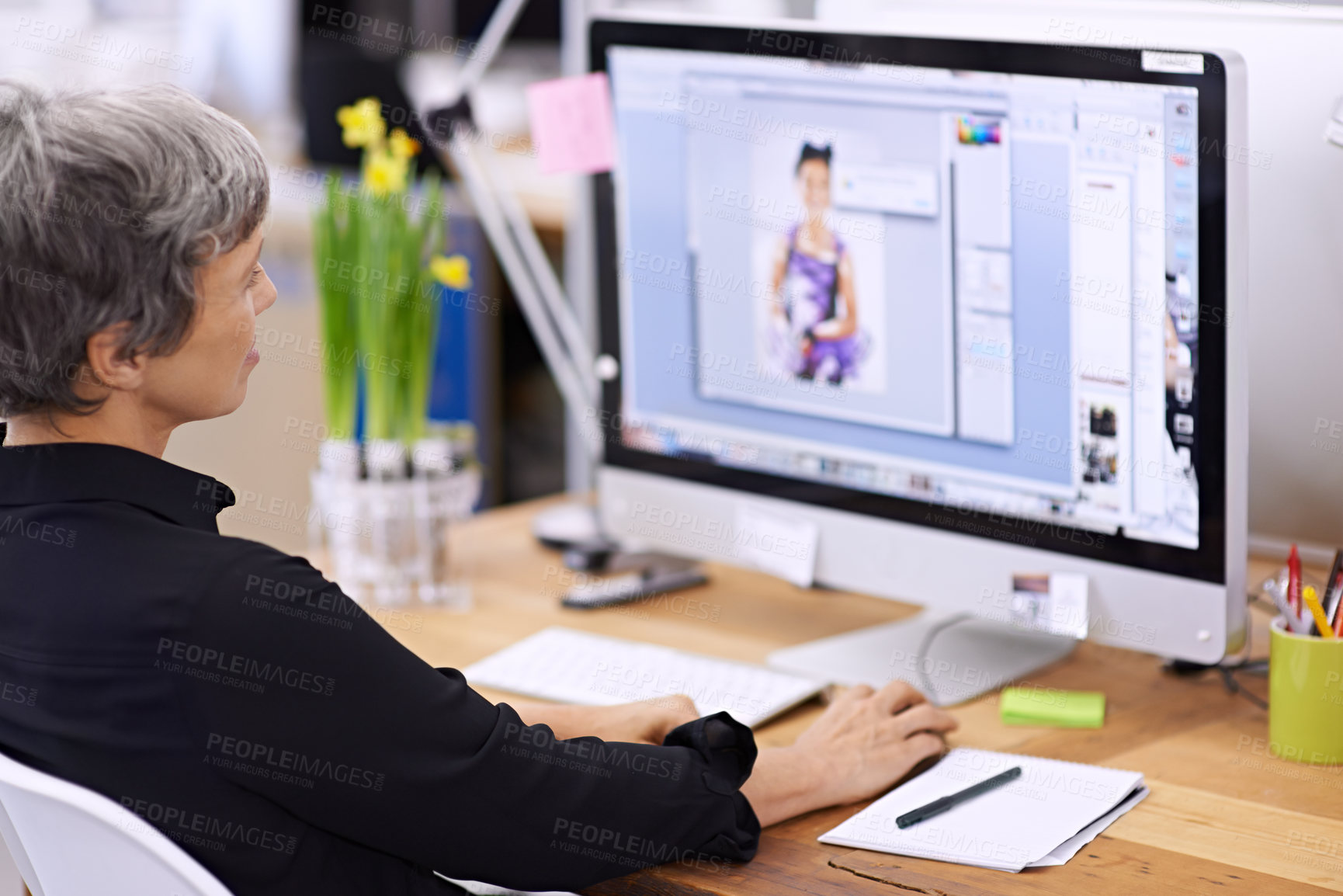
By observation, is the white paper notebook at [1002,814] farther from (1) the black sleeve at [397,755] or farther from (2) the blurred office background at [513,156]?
(2) the blurred office background at [513,156]

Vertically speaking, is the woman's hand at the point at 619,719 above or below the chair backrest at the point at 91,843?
below

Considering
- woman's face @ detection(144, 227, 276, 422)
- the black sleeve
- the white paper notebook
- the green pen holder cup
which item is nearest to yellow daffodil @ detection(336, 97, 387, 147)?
woman's face @ detection(144, 227, 276, 422)

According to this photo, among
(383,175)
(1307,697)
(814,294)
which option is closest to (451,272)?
(383,175)

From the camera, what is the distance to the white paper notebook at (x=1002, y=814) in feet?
3.12

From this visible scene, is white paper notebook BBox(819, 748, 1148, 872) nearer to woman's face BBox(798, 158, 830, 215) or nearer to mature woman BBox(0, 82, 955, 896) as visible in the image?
mature woman BBox(0, 82, 955, 896)

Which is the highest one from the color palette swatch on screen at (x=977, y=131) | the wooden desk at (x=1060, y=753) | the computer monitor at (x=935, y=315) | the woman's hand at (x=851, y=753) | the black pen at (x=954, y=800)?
the color palette swatch on screen at (x=977, y=131)

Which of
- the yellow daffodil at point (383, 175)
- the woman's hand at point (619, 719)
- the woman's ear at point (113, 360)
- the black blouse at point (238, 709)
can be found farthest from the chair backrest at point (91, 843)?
the yellow daffodil at point (383, 175)

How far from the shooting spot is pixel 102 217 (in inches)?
31.7

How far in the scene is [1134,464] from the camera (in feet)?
3.73

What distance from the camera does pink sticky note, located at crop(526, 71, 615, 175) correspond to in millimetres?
1457

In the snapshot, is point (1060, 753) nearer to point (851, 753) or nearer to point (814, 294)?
point (851, 753)

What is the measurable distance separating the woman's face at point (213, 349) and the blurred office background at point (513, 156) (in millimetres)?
137

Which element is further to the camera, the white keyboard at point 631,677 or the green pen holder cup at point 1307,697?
the white keyboard at point 631,677

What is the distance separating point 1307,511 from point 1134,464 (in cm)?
29
